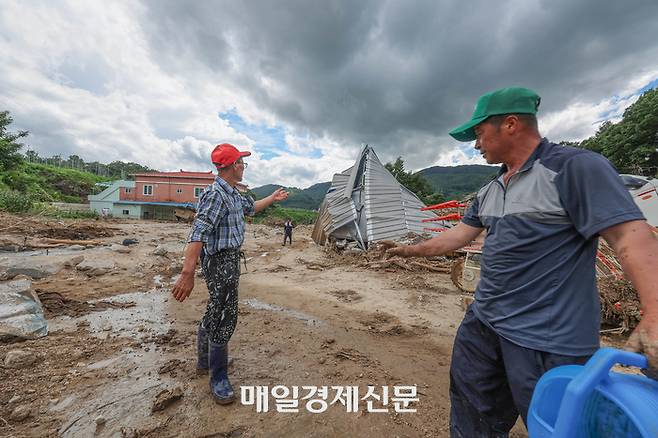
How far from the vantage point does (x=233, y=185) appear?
9.61 feet

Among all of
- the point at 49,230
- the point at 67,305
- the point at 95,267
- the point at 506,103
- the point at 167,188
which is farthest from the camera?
the point at 167,188

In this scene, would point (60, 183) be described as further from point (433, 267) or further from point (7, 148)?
point (433, 267)

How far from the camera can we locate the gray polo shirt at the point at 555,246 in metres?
1.16

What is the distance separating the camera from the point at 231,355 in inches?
136

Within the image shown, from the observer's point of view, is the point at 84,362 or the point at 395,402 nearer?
the point at 395,402

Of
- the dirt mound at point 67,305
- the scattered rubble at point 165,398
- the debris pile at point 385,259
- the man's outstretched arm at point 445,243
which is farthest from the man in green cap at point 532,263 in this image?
the dirt mound at point 67,305

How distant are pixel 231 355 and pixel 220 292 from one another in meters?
1.28

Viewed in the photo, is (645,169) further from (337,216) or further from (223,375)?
(223,375)

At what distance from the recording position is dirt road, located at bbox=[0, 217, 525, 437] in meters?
2.31

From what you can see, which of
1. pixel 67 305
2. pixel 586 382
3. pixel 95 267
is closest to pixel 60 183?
pixel 95 267

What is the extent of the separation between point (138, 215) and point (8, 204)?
14.8 m

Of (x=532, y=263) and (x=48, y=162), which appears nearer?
(x=532, y=263)

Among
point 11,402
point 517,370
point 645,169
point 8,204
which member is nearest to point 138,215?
point 8,204

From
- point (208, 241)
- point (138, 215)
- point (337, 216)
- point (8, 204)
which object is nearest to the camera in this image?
point (208, 241)
